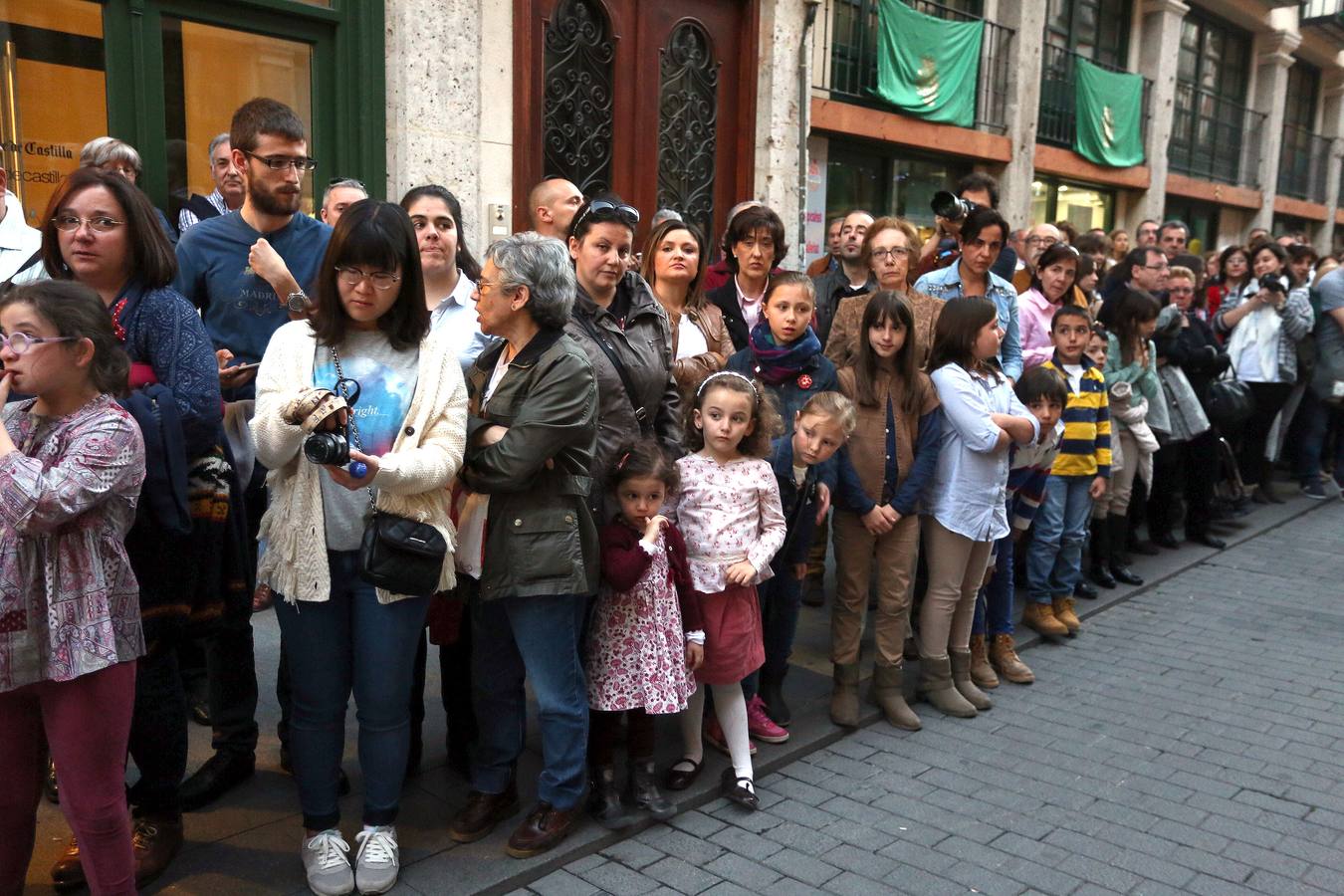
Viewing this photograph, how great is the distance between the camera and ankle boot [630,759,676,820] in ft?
12.3

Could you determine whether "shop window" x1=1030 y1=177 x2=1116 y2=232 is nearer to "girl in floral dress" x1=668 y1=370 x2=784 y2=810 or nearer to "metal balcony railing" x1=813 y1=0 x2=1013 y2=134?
"metal balcony railing" x1=813 y1=0 x2=1013 y2=134

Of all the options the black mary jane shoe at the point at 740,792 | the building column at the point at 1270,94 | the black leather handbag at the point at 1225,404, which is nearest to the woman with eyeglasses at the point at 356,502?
the black mary jane shoe at the point at 740,792

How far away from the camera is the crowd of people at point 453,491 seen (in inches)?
109

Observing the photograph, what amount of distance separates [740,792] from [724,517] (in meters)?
0.98

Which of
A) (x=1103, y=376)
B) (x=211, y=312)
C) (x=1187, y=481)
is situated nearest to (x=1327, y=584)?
(x=1187, y=481)

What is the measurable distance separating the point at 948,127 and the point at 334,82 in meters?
7.96

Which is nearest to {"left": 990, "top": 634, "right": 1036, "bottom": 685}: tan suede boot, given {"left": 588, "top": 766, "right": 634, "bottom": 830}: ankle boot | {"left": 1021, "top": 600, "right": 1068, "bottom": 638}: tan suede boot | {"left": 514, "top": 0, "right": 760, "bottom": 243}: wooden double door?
{"left": 1021, "top": 600, "right": 1068, "bottom": 638}: tan suede boot

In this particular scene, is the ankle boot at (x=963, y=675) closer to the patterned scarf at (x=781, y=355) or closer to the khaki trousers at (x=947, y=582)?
the khaki trousers at (x=947, y=582)

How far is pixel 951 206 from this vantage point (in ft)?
19.2

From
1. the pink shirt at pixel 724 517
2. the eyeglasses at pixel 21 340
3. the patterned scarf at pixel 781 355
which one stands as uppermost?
the eyeglasses at pixel 21 340

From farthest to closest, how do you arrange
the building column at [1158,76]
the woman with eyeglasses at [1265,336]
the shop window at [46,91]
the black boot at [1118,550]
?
1. the building column at [1158,76]
2. the woman with eyeglasses at [1265,336]
3. the black boot at [1118,550]
4. the shop window at [46,91]

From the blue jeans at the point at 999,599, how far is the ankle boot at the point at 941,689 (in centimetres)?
38

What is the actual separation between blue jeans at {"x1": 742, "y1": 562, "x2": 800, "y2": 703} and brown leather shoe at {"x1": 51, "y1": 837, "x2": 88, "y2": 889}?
232cm

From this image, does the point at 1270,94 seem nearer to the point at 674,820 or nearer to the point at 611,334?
the point at 611,334
